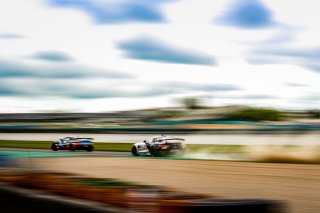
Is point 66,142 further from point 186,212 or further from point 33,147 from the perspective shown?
point 186,212

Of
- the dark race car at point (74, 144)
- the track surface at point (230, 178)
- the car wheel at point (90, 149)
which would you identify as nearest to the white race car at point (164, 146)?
the track surface at point (230, 178)

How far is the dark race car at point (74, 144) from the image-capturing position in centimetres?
2471

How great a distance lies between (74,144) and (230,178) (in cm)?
1481

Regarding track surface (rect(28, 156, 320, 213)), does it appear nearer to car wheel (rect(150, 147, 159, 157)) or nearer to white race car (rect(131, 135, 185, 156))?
white race car (rect(131, 135, 185, 156))

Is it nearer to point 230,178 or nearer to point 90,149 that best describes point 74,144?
point 90,149

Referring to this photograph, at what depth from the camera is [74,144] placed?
2506 cm

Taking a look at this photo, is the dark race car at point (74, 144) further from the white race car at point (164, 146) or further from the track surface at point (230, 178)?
the track surface at point (230, 178)

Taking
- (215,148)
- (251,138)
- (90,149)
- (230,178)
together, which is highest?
(251,138)

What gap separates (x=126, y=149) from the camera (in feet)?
79.0

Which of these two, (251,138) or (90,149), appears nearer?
(251,138)

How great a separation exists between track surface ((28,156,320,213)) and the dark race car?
8.57 metres

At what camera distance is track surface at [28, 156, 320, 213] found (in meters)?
8.25

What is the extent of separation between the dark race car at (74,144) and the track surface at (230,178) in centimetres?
857

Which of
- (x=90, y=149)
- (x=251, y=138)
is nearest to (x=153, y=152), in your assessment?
(x=251, y=138)
